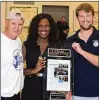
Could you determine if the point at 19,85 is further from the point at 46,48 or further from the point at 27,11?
the point at 27,11

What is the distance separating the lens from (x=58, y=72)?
191 centimetres

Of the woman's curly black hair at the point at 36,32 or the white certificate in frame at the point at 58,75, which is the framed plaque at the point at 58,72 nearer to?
the white certificate in frame at the point at 58,75

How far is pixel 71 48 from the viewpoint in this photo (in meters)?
1.90

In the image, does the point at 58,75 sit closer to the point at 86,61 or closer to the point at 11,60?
the point at 86,61

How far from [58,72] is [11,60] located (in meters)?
0.36

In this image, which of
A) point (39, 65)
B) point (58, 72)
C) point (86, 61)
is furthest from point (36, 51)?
point (86, 61)

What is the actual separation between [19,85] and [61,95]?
319 mm

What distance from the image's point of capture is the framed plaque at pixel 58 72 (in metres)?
1.90

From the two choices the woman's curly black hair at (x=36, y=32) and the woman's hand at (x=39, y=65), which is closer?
the woman's hand at (x=39, y=65)

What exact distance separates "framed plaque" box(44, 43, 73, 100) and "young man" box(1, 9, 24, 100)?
21cm

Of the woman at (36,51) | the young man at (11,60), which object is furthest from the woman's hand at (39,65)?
the young man at (11,60)

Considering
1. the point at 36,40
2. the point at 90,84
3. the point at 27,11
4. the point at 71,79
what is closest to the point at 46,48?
the point at 36,40

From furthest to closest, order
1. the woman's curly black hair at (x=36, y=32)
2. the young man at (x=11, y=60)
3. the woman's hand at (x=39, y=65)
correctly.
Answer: the woman's curly black hair at (x=36, y=32) < the woman's hand at (x=39, y=65) < the young man at (x=11, y=60)

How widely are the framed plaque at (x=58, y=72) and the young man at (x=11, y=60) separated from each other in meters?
0.21
